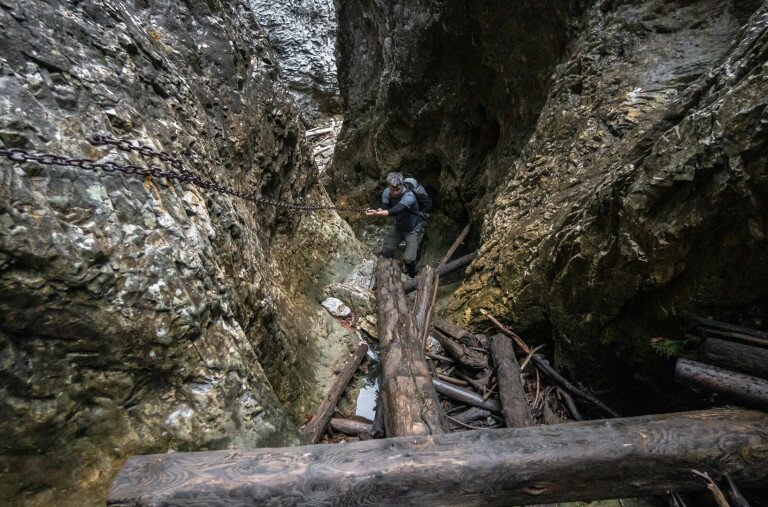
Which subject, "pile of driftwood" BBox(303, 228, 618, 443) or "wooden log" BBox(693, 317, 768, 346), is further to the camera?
"pile of driftwood" BBox(303, 228, 618, 443)

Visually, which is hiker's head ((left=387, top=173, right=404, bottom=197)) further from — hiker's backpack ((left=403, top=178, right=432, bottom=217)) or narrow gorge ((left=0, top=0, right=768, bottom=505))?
narrow gorge ((left=0, top=0, right=768, bottom=505))

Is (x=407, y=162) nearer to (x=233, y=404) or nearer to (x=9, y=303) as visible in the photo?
(x=233, y=404)

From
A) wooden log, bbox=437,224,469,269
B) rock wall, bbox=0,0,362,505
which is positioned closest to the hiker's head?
wooden log, bbox=437,224,469,269

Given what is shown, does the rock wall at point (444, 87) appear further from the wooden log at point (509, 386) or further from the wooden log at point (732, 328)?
the wooden log at point (732, 328)

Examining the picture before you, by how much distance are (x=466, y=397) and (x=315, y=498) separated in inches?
101

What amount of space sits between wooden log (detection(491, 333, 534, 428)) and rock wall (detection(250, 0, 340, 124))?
1428cm

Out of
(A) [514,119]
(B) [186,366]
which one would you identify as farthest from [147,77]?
(A) [514,119]

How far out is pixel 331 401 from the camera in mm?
4375

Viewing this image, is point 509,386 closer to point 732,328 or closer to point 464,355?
point 464,355

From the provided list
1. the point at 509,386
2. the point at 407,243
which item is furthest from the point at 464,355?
the point at 407,243

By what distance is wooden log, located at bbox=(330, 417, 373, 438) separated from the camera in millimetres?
4090

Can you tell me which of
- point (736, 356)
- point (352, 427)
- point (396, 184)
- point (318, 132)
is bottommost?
point (352, 427)

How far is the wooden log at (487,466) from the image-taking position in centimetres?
228

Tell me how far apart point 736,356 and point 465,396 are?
245cm
